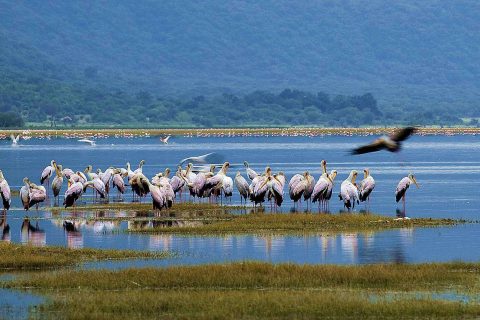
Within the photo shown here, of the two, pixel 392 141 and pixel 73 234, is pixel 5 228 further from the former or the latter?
pixel 392 141

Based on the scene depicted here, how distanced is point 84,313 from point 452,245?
10.8 m

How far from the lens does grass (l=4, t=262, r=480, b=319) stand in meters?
20.0

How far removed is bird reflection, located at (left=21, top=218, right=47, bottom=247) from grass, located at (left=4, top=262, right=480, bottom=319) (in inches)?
201

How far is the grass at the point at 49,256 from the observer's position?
82.7 feet

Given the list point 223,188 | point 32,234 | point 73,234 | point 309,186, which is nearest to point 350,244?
point 73,234

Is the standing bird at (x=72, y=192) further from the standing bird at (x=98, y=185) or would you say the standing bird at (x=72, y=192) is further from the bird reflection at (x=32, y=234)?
the standing bird at (x=98, y=185)

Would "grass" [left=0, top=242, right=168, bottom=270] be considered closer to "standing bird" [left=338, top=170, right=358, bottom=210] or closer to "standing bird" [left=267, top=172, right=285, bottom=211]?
"standing bird" [left=267, top=172, right=285, bottom=211]

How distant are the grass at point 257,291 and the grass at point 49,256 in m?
1.20

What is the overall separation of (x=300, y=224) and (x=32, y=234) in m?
6.22

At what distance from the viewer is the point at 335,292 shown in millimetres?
21719

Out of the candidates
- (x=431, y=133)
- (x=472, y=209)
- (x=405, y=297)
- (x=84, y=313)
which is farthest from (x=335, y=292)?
(x=431, y=133)

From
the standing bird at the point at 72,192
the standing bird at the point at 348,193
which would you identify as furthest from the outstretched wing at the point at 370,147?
the standing bird at the point at 72,192

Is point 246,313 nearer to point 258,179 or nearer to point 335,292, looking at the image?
Answer: point 335,292

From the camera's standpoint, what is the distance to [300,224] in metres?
32.8
